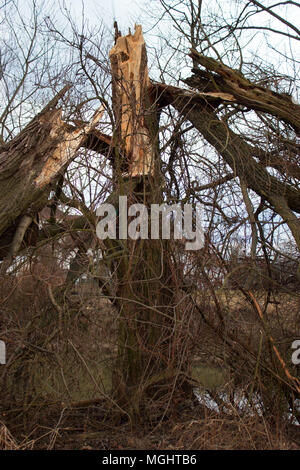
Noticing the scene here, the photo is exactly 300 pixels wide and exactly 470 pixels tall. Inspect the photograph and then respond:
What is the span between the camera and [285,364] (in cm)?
462

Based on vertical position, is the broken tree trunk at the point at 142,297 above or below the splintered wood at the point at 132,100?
Result: below

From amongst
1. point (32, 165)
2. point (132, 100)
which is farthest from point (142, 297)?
point (132, 100)

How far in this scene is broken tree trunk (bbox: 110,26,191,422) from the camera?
4414 mm

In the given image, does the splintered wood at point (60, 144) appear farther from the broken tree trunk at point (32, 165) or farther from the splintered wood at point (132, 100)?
the splintered wood at point (132, 100)

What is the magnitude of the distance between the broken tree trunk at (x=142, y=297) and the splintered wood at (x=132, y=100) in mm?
11

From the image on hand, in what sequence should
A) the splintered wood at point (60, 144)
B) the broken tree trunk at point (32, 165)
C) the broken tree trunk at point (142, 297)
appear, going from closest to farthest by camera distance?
the broken tree trunk at point (142, 297)
the broken tree trunk at point (32, 165)
the splintered wood at point (60, 144)

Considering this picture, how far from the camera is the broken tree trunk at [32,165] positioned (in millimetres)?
4711

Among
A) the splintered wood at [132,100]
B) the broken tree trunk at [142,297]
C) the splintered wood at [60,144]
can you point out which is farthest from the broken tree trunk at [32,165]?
the broken tree trunk at [142,297]

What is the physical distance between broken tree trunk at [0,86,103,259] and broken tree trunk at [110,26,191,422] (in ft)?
1.46

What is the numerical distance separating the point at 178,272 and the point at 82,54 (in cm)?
265

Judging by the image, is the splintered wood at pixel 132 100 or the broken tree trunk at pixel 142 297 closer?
the broken tree trunk at pixel 142 297

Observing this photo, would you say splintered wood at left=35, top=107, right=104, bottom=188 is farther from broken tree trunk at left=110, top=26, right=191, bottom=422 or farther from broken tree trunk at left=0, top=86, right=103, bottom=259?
broken tree trunk at left=110, top=26, right=191, bottom=422
